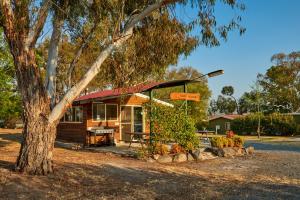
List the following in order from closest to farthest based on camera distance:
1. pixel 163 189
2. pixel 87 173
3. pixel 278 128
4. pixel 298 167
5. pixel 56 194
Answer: pixel 56 194, pixel 163 189, pixel 87 173, pixel 298 167, pixel 278 128

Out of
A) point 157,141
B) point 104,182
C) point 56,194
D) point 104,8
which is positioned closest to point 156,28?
point 104,8

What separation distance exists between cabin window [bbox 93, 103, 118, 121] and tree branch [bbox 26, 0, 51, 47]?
993 centimetres

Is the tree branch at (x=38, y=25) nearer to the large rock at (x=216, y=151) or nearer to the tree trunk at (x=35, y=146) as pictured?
the tree trunk at (x=35, y=146)

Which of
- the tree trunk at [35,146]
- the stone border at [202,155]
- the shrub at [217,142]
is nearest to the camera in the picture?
the tree trunk at [35,146]

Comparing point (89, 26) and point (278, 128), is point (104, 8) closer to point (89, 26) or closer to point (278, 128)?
point (89, 26)

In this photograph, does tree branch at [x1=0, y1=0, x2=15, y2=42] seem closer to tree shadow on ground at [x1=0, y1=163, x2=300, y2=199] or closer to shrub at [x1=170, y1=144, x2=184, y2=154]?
tree shadow on ground at [x1=0, y1=163, x2=300, y2=199]

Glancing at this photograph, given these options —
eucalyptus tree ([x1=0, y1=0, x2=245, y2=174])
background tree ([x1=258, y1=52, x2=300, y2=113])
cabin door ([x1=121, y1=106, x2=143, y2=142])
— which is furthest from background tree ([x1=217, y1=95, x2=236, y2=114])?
eucalyptus tree ([x1=0, y1=0, x2=245, y2=174])

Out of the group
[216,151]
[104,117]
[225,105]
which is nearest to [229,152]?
[216,151]

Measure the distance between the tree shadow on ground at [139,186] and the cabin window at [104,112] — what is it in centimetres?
885

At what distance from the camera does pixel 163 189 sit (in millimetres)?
9289

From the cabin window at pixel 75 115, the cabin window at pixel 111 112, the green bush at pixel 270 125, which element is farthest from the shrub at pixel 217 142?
the green bush at pixel 270 125

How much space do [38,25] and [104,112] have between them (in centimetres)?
1061

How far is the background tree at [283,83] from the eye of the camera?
57438 millimetres

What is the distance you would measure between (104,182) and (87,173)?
107 centimetres
